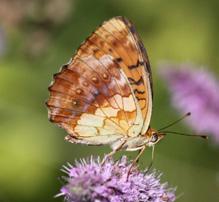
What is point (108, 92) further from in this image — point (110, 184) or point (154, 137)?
point (110, 184)

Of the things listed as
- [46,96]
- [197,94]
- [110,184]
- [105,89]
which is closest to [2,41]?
[46,96]

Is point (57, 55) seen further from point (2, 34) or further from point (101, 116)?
point (101, 116)

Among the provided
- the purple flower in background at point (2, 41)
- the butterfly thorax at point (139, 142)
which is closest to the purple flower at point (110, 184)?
the butterfly thorax at point (139, 142)

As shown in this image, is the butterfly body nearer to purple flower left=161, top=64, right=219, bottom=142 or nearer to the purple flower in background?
purple flower left=161, top=64, right=219, bottom=142

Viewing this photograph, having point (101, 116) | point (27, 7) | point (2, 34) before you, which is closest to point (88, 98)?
point (101, 116)

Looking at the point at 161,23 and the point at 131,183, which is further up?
the point at 161,23

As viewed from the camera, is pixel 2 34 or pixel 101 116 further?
pixel 2 34
